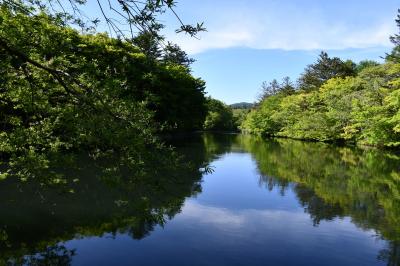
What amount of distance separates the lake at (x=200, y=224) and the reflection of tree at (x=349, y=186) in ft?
0.21

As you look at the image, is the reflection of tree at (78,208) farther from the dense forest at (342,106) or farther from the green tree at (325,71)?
the green tree at (325,71)

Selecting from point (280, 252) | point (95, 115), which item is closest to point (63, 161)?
point (95, 115)

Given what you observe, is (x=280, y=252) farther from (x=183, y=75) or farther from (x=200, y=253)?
(x=183, y=75)

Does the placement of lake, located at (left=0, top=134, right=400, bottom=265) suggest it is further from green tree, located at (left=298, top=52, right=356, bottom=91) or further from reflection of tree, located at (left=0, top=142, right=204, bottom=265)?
green tree, located at (left=298, top=52, right=356, bottom=91)

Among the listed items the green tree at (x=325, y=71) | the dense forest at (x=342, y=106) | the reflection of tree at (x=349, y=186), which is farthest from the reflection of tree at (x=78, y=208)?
the green tree at (x=325, y=71)

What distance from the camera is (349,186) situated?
20797 millimetres

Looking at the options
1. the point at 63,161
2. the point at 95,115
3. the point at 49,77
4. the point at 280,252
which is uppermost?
the point at 49,77

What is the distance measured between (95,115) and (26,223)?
9.56m

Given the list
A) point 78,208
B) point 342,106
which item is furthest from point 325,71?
point 78,208

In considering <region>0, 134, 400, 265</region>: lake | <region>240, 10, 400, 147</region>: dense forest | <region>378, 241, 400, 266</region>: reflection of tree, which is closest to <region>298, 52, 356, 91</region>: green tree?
<region>240, 10, 400, 147</region>: dense forest

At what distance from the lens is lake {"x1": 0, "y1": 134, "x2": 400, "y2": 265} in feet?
33.2

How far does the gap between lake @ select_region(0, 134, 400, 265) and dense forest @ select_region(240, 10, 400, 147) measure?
18836 mm

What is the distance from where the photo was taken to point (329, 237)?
12281 millimetres

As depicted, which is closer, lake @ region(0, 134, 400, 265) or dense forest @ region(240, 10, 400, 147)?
lake @ region(0, 134, 400, 265)
